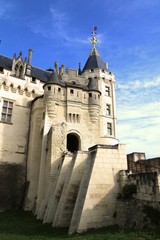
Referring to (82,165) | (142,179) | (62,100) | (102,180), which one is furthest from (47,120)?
(142,179)

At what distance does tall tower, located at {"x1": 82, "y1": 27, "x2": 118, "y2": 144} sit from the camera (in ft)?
82.1

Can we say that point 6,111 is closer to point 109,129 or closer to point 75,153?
point 75,153

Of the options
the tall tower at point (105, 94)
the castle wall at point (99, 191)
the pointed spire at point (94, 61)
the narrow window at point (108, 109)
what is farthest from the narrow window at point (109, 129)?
the castle wall at point (99, 191)

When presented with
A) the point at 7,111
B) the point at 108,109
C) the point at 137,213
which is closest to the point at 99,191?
the point at 137,213

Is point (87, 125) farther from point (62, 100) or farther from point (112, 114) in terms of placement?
point (112, 114)

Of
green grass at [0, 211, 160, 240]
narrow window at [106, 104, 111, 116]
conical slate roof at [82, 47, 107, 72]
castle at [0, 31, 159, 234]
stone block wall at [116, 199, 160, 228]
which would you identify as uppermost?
conical slate roof at [82, 47, 107, 72]

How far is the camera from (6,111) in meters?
22.1

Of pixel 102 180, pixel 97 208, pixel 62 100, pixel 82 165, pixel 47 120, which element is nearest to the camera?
pixel 97 208

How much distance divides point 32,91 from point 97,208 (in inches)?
672

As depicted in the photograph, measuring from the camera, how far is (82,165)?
44.9 ft

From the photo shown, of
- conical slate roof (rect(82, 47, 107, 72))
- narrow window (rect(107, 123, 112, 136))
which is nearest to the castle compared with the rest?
narrow window (rect(107, 123, 112, 136))

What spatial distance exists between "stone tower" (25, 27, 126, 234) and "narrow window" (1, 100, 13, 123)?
2.42 meters

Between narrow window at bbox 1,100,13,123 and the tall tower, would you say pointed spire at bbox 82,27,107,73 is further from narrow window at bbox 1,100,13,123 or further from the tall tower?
narrow window at bbox 1,100,13,123

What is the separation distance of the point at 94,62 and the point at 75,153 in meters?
19.4
